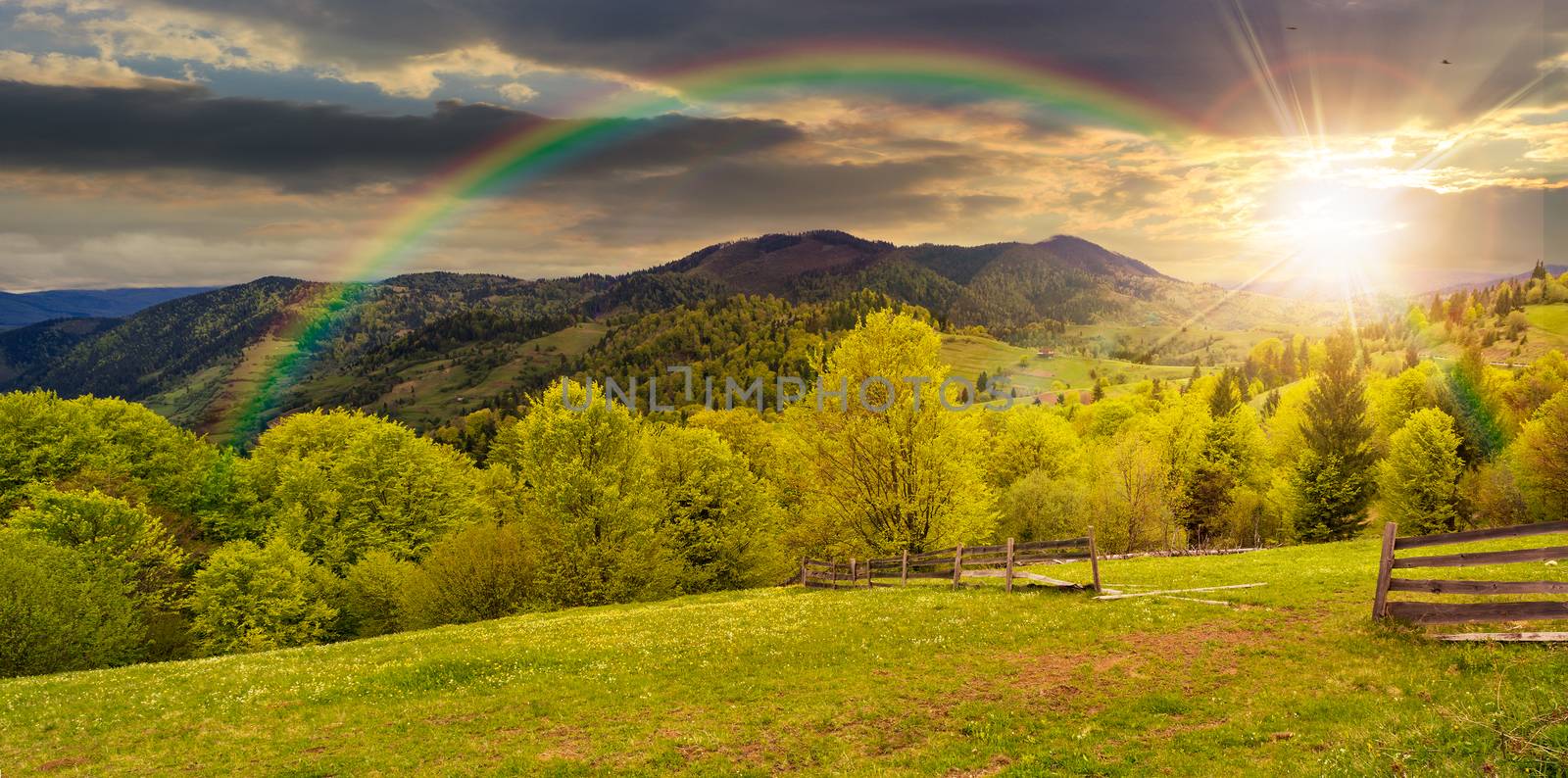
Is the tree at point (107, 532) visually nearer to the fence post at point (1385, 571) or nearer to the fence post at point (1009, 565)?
the fence post at point (1009, 565)

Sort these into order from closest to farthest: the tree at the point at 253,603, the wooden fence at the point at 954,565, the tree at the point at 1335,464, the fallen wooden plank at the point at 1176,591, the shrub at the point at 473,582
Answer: the fallen wooden plank at the point at 1176,591
the wooden fence at the point at 954,565
the tree at the point at 253,603
the shrub at the point at 473,582
the tree at the point at 1335,464

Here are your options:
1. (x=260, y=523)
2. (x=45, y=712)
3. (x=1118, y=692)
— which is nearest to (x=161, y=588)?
(x=260, y=523)

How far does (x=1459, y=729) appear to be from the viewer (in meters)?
11.1

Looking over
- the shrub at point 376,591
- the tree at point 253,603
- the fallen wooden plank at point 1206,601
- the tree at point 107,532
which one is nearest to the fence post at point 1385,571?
the fallen wooden plank at point 1206,601

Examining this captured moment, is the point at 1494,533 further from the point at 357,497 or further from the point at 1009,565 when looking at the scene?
the point at 357,497

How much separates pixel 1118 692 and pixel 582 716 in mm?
12718

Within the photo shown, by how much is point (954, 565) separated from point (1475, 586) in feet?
64.6

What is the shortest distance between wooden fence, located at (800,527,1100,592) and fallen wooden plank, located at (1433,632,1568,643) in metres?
11.4

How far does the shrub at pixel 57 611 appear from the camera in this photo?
40.7 meters

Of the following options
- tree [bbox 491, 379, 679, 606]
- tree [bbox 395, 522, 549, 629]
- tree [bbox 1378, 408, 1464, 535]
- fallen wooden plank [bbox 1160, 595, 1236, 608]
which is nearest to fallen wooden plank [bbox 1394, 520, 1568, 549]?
fallen wooden plank [bbox 1160, 595, 1236, 608]

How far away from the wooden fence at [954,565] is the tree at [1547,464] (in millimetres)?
58319

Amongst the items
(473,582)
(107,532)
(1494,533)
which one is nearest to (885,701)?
(1494,533)

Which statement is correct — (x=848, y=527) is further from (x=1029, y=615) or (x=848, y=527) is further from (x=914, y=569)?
(x=1029, y=615)

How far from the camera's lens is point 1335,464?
6469cm
